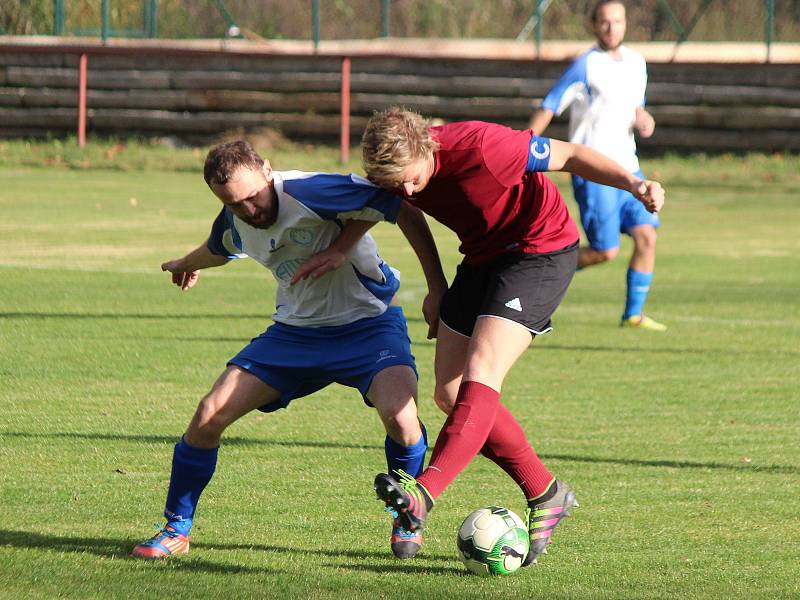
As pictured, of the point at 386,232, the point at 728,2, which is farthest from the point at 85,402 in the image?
the point at 728,2

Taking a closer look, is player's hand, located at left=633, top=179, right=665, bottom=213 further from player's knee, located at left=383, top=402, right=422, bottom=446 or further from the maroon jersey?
player's knee, located at left=383, top=402, right=422, bottom=446

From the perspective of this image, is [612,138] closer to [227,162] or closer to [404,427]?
[404,427]

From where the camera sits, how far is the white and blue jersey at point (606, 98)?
10.2 metres

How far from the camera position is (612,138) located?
33.6 feet

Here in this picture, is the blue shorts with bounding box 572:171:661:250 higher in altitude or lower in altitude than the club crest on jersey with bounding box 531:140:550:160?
lower

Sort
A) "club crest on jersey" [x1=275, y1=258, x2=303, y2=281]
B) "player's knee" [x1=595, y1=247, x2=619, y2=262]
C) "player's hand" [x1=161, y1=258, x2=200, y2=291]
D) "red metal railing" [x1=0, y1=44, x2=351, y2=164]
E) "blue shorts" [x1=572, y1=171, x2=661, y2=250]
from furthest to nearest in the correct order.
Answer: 1. "red metal railing" [x1=0, y1=44, x2=351, y2=164]
2. "player's knee" [x1=595, y1=247, x2=619, y2=262]
3. "blue shorts" [x1=572, y1=171, x2=661, y2=250]
4. "player's hand" [x1=161, y1=258, x2=200, y2=291]
5. "club crest on jersey" [x1=275, y1=258, x2=303, y2=281]

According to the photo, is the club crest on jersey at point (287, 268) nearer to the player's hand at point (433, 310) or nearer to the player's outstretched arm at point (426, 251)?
the player's outstretched arm at point (426, 251)

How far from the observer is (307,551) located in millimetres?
4832

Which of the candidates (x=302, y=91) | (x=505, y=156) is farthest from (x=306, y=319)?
(x=302, y=91)

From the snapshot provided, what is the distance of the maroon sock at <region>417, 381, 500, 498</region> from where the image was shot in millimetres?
4391

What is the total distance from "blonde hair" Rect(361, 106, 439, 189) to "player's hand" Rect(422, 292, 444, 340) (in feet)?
2.64

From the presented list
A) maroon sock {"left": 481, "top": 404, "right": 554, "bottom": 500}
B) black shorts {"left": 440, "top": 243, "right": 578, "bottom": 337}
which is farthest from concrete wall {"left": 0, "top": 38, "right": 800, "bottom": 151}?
maroon sock {"left": 481, "top": 404, "right": 554, "bottom": 500}

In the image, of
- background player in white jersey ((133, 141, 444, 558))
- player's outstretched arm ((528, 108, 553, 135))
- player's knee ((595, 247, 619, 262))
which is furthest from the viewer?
player's knee ((595, 247, 619, 262))

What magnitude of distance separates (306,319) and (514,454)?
876mm
